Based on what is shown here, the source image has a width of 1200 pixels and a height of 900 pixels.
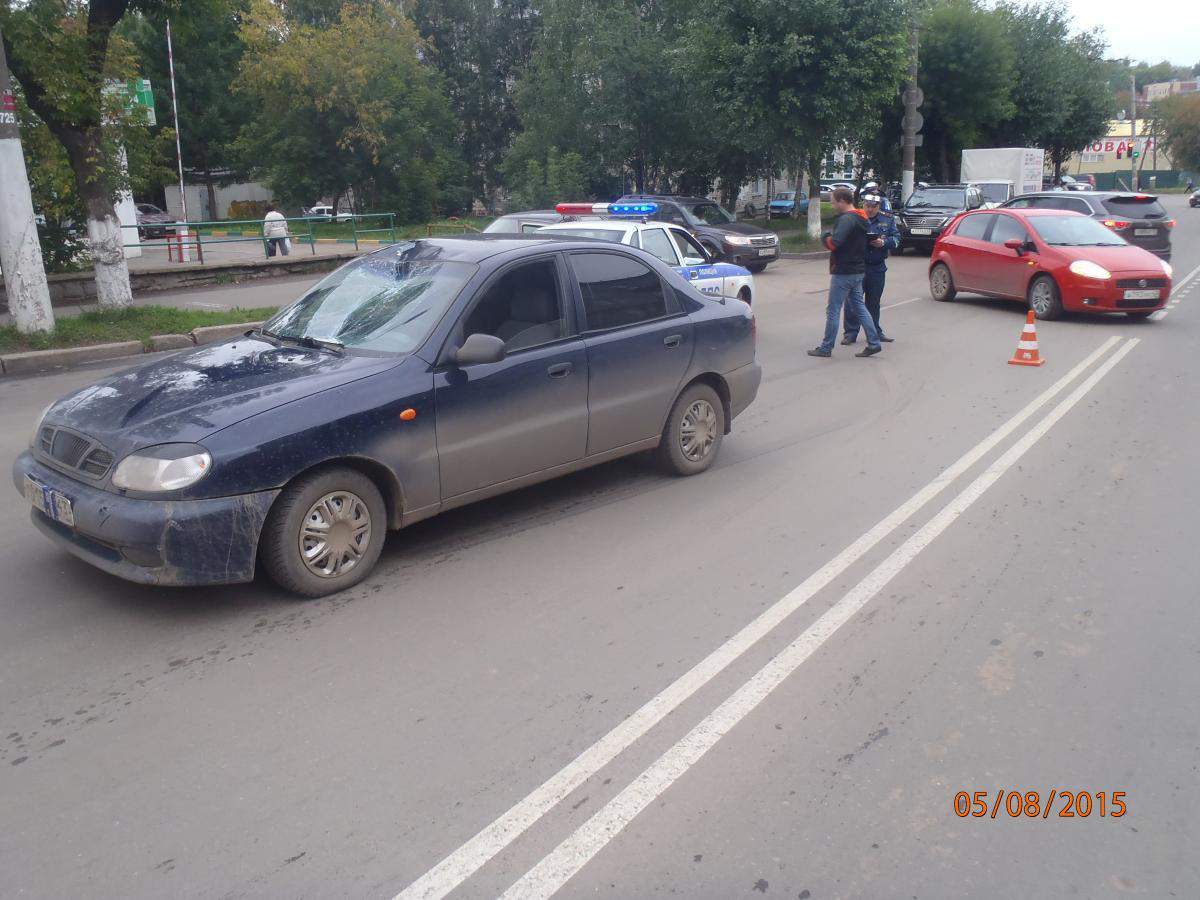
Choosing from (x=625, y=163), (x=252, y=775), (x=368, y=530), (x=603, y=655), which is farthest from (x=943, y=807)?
(x=625, y=163)

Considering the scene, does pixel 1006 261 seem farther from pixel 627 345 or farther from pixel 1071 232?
pixel 627 345

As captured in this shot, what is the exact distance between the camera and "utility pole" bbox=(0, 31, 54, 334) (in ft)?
37.8

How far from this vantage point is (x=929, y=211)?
1054 inches

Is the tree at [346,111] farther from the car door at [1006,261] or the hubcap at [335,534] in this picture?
the hubcap at [335,534]

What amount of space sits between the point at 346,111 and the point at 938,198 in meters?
23.8

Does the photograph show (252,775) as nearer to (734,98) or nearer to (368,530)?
(368,530)

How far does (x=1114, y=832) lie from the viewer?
3.36m

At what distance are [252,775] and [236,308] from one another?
1291 centimetres

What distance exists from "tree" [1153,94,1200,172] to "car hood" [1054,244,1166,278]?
85.6 meters

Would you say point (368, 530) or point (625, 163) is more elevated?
point (625, 163)

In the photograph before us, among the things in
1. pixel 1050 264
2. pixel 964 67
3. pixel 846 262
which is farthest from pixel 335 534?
pixel 964 67

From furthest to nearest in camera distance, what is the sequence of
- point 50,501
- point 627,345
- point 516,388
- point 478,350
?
point 627,345 < point 516,388 < point 478,350 < point 50,501

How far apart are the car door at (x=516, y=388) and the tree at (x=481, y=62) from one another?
45689mm
